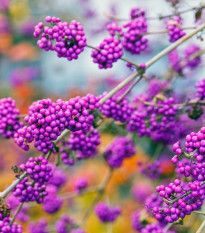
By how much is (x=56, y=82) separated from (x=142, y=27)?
3.40m

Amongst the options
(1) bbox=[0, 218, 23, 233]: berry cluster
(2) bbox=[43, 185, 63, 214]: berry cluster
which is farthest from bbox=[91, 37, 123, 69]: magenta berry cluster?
(2) bbox=[43, 185, 63, 214]: berry cluster

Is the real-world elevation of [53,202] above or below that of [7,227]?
above

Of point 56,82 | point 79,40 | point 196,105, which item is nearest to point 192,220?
point 196,105

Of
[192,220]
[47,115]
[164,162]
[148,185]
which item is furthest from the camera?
[148,185]

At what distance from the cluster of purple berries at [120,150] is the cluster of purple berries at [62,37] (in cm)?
57

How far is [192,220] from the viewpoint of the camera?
1.66 metres

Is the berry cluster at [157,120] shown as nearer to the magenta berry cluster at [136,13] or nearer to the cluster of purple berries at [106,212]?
the magenta berry cluster at [136,13]

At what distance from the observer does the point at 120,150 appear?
65.1 inches

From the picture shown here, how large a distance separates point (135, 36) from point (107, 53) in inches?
8.8

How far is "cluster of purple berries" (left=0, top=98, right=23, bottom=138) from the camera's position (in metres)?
1.38

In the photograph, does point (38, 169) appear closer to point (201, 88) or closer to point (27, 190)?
point (27, 190)

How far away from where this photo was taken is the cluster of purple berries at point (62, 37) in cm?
117

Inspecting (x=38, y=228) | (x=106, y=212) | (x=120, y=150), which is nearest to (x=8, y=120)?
(x=120, y=150)

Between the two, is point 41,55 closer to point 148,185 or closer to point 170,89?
point 148,185
